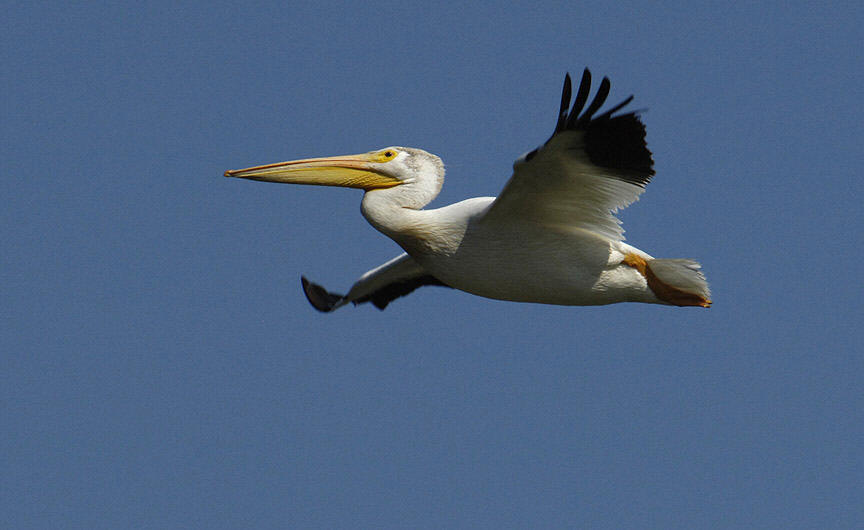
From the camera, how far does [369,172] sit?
771 cm

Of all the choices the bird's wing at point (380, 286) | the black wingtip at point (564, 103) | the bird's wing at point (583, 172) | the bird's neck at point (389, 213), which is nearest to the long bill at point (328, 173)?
the bird's neck at point (389, 213)

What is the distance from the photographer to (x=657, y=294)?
7578mm

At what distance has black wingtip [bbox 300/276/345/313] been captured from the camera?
30.4 feet

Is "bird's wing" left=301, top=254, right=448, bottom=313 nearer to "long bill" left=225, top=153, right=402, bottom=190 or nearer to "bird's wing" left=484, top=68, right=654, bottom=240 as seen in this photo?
"long bill" left=225, top=153, right=402, bottom=190

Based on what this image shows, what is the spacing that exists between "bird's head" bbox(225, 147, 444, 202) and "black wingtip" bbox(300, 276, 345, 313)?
1.76 m

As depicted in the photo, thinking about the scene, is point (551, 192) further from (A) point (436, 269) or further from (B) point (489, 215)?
(A) point (436, 269)

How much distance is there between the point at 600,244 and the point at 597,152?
91 cm

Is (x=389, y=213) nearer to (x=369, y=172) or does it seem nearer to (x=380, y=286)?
(x=369, y=172)

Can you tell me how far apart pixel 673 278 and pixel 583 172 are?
127 cm

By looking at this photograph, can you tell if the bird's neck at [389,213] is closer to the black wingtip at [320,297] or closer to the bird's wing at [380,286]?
the bird's wing at [380,286]

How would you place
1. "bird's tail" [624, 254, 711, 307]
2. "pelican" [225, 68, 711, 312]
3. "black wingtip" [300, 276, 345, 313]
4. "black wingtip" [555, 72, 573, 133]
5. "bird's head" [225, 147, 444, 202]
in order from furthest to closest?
"black wingtip" [300, 276, 345, 313], "bird's head" [225, 147, 444, 202], "bird's tail" [624, 254, 711, 307], "pelican" [225, 68, 711, 312], "black wingtip" [555, 72, 573, 133]

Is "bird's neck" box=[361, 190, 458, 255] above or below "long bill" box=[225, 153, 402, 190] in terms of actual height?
below

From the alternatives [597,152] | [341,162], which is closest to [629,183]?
[597,152]

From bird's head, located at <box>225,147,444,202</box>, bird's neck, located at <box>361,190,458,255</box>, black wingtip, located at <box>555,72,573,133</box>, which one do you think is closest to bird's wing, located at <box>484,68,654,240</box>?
black wingtip, located at <box>555,72,573,133</box>
